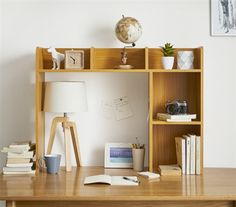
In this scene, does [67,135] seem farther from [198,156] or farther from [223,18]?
[223,18]

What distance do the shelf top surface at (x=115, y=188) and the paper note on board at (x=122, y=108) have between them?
402 millimetres

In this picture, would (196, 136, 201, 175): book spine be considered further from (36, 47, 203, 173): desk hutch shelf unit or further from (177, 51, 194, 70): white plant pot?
(177, 51, 194, 70): white plant pot

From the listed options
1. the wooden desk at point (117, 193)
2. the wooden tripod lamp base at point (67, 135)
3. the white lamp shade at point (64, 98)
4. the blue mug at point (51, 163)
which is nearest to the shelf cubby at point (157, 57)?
the white lamp shade at point (64, 98)

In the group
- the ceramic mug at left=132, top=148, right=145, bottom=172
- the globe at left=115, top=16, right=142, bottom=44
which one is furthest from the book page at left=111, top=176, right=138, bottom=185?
the globe at left=115, top=16, right=142, bottom=44

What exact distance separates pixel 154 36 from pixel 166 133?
65cm

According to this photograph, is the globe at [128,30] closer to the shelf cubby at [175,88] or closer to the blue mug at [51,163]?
the shelf cubby at [175,88]

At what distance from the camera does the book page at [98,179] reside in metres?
2.00

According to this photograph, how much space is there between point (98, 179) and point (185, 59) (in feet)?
2.99

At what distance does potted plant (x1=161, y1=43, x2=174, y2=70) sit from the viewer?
232 centimetres

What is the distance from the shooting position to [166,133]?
2.50 meters

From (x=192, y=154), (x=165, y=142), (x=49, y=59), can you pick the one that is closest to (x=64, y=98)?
(x=49, y=59)

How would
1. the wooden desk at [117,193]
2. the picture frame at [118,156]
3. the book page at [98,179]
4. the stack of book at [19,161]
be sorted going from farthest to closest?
the picture frame at [118,156]
the stack of book at [19,161]
the book page at [98,179]
the wooden desk at [117,193]

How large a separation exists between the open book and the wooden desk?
38 mm

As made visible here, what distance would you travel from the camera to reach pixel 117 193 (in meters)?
1.83
